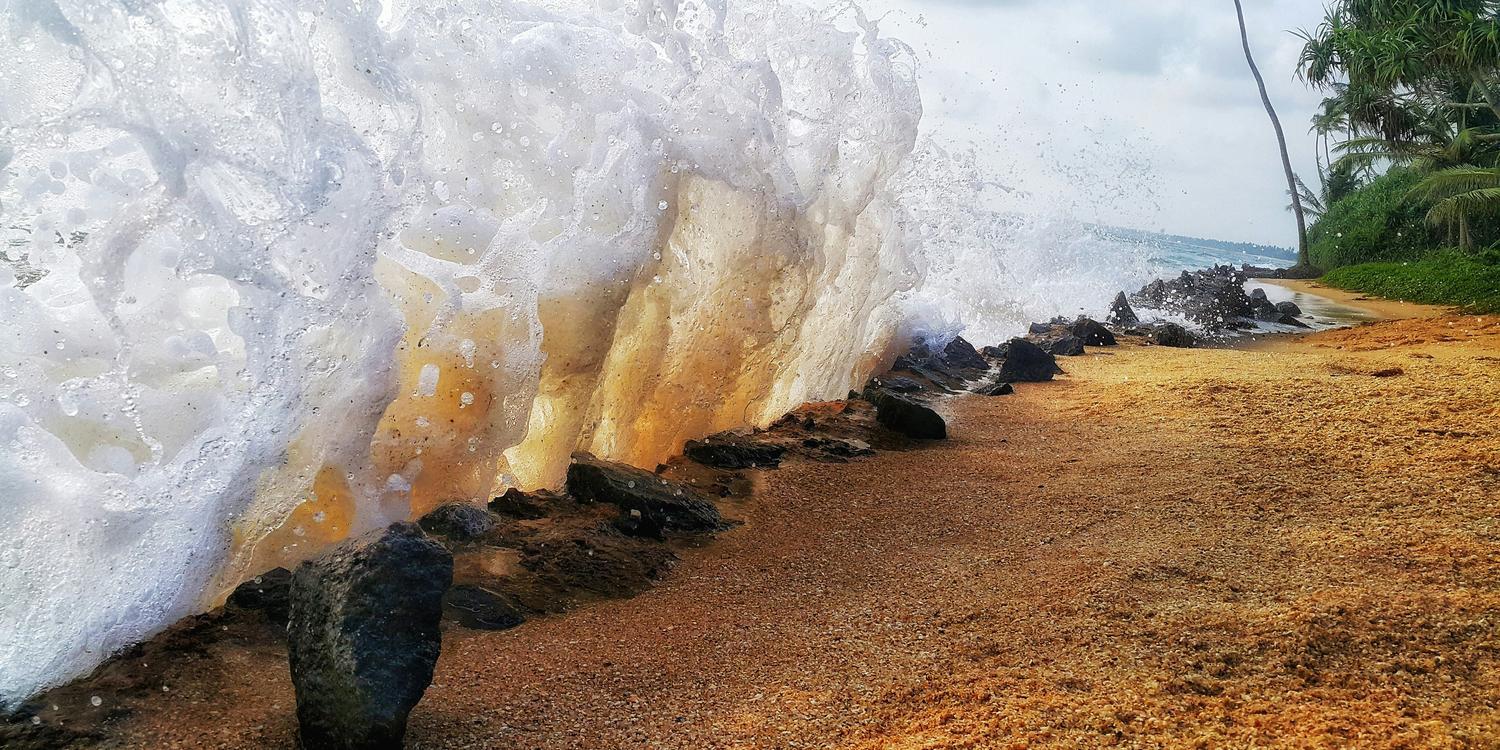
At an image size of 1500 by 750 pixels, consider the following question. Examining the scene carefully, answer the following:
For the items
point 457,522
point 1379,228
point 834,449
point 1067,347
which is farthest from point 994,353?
point 1379,228

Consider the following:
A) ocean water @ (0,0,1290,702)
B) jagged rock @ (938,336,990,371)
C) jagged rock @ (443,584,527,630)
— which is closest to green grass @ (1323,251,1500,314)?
jagged rock @ (938,336,990,371)

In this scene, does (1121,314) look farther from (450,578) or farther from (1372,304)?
(450,578)

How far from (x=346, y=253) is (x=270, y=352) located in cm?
41

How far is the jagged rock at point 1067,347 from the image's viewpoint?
10.0 meters

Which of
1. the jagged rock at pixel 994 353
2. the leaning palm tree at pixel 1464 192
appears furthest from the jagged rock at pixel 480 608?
the leaning palm tree at pixel 1464 192

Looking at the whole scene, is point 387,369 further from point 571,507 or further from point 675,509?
point 675,509

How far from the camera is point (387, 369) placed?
11.2ft

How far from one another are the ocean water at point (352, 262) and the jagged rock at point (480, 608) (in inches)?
21.7

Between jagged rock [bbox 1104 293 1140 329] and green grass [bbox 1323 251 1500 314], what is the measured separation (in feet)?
15.6

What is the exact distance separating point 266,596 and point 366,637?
37.4 inches

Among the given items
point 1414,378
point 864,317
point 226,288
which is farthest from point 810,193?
point 1414,378

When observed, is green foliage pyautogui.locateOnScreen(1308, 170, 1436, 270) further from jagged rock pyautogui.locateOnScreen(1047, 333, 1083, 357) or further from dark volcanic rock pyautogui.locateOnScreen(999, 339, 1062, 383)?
dark volcanic rock pyautogui.locateOnScreen(999, 339, 1062, 383)

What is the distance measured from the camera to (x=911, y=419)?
5.71m

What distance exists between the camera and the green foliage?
27.5 metres
